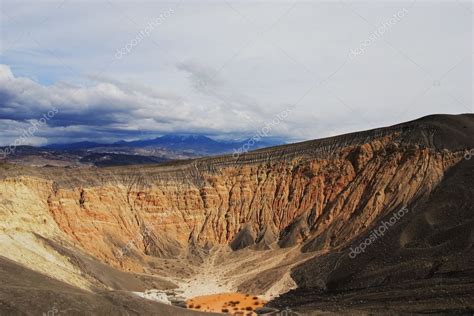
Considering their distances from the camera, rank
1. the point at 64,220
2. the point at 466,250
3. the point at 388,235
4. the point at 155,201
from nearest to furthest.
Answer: the point at 466,250
the point at 388,235
the point at 64,220
the point at 155,201

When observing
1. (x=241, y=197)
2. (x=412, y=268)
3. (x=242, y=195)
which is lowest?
(x=412, y=268)

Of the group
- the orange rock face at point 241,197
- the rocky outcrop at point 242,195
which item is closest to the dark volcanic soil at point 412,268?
the rocky outcrop at point 242,195

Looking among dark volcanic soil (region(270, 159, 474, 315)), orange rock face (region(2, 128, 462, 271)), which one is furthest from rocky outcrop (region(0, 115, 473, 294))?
dark volcanic soil (region(270, 159, 474, 315))

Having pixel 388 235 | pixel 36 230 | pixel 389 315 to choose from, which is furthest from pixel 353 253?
pixel 36 230

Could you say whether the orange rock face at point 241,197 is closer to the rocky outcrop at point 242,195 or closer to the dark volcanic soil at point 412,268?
the rocky outcrop at point 242,195

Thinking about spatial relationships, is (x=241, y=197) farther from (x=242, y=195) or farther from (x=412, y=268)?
(x=412, y=268)

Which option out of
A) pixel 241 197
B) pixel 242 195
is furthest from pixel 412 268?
pixel 242 195

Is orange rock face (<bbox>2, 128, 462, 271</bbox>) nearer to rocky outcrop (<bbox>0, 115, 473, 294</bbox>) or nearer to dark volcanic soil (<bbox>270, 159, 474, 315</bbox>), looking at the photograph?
rocky outcrop (<bbox>0, 115, 473, 294</bbox>)

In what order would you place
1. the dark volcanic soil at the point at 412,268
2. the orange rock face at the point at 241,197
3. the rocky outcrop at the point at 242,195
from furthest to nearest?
the orange rock face at the point at 241,197
the rocky outcrop at the point at 242,195
the dark volcanic soil at the point at 412,268

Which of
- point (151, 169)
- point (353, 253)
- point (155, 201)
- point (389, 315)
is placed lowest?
point (389, 315)

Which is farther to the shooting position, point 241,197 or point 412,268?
point 241,197

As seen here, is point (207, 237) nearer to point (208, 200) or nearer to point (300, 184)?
point (208, 200)
